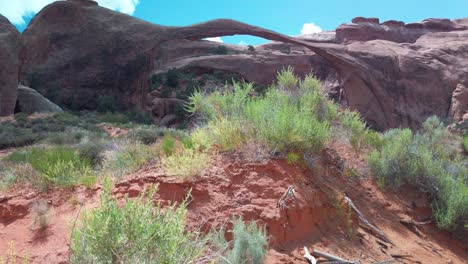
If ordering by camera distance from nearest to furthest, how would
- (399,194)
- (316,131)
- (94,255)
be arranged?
(94,255)
(316,131)
(399,194)

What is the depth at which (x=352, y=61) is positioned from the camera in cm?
2133

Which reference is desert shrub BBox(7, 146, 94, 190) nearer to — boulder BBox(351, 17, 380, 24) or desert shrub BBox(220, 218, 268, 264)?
desert shrub BBox(220, 218, 268, 264)

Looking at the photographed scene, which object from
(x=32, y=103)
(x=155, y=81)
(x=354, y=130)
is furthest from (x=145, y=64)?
(x=354, y=130)

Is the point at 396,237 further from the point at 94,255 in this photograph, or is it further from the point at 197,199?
the point at 94,255

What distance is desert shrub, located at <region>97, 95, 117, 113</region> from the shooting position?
2044 cm

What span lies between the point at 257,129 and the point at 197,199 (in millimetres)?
1346

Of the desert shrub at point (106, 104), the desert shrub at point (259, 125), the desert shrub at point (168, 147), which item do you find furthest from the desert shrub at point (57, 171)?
the desert shrub at point (106, 104)

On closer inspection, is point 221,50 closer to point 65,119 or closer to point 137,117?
point 137,117

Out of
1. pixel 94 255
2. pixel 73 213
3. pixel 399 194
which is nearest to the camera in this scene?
pixel 94 255

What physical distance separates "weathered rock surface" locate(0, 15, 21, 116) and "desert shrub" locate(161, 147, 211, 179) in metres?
14.4

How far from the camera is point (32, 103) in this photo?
18578mm

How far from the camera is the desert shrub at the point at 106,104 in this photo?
20.4 m

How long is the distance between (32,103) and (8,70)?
231 cm

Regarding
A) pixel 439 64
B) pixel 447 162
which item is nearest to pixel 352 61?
pixel 439 64
